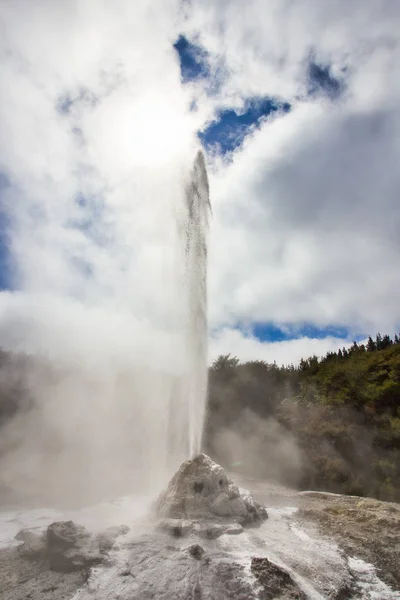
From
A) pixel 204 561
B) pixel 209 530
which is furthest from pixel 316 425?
pixel 204 561

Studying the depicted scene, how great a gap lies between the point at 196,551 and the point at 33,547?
11.2 feet

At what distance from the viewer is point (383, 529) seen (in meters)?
7.97

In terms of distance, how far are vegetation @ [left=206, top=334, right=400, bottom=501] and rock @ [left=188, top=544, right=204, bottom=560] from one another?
898 centimetres

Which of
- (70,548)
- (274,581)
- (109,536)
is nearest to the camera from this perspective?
(274,581)

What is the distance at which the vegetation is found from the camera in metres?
14.1

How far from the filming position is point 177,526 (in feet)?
25.1

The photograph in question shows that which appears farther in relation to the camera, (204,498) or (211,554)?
(204,498)

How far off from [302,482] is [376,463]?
120 inches

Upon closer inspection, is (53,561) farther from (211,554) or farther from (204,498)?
(204,498)

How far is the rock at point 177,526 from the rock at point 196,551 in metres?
0.97

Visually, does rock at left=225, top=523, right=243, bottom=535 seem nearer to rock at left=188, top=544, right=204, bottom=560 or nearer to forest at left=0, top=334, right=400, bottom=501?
rock at left=188, top=544, right=204, bottom=560

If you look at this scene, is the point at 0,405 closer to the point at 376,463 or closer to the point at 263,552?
the point at 263,552

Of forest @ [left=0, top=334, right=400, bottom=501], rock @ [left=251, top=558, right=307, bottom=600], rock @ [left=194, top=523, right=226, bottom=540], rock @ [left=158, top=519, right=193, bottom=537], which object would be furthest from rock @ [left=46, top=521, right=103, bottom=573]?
forest @ [left=0, top=334, right=400, bottom=501]

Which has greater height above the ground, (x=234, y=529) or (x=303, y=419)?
(x=303, y=419)
